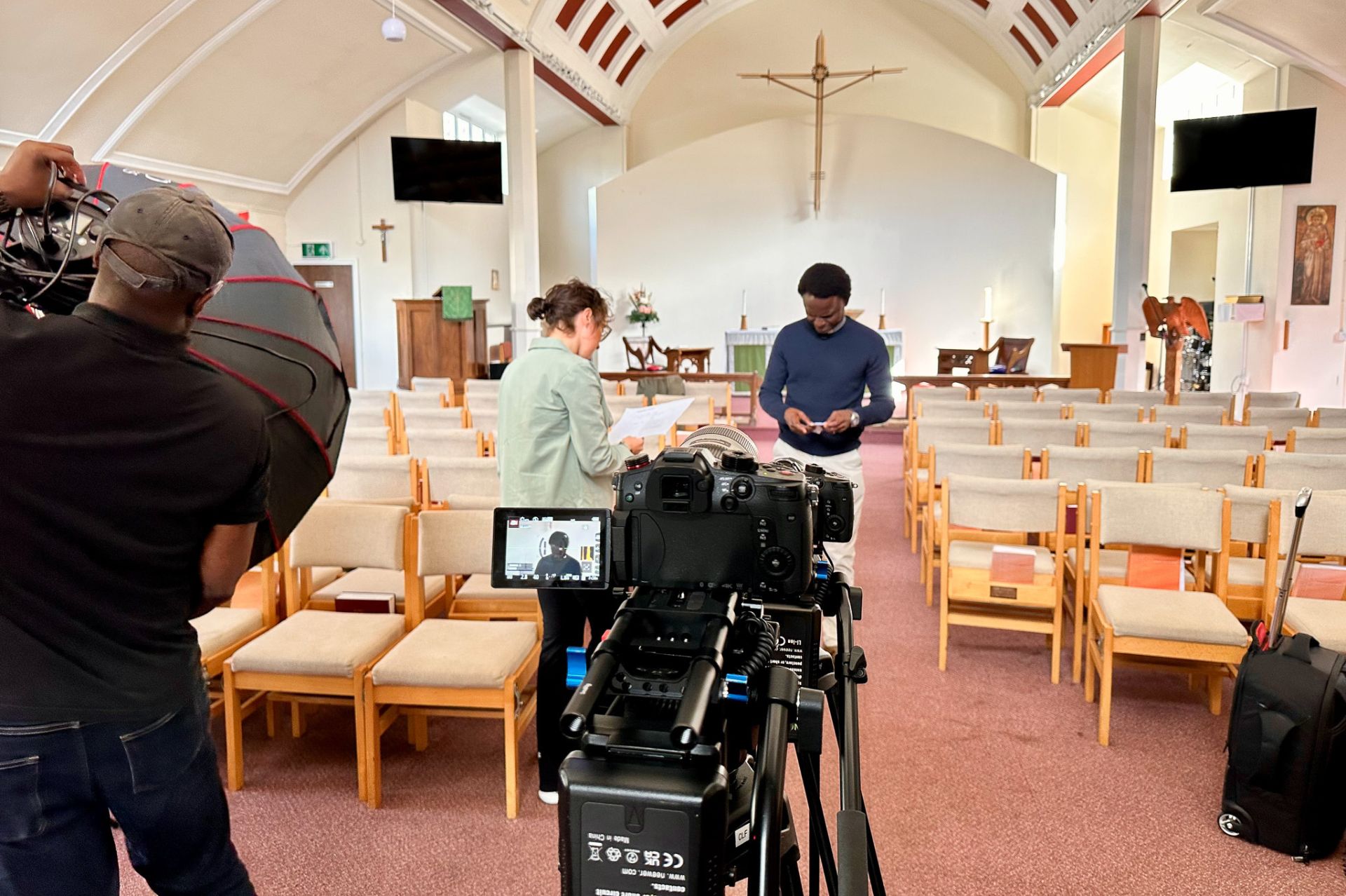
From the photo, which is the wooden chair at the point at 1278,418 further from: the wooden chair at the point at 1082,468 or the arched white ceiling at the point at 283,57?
the arched white ceiling at the point at 283,57

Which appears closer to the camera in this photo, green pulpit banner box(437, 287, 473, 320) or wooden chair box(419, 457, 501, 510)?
wooden chair box(419, 457, 501, 510)

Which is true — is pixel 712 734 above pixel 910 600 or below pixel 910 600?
above

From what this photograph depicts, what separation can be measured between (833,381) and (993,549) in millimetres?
958

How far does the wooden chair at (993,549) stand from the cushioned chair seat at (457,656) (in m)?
1.70

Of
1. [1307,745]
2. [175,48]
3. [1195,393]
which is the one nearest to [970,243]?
[1195,393]

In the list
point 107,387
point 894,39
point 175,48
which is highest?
point 894,39

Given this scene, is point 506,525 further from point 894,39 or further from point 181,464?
point 894,39

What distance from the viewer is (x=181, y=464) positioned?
128 centimetres

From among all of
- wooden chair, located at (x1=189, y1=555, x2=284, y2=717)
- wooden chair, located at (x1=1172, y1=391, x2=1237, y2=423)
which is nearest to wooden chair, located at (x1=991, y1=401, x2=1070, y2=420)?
wooden chair, located at (x1=1172, y1=391, x2=1237, y2=423)

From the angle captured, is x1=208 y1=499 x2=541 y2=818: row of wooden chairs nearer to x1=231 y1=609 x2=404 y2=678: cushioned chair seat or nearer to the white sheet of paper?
x1=231 y1=609 x2=404 y2=678: cushioned chair seat

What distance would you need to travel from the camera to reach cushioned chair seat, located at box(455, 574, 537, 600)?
341 cm

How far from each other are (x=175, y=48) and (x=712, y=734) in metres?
10.7

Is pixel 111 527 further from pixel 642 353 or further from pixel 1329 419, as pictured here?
pixel 642 353

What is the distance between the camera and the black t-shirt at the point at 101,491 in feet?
4.03
